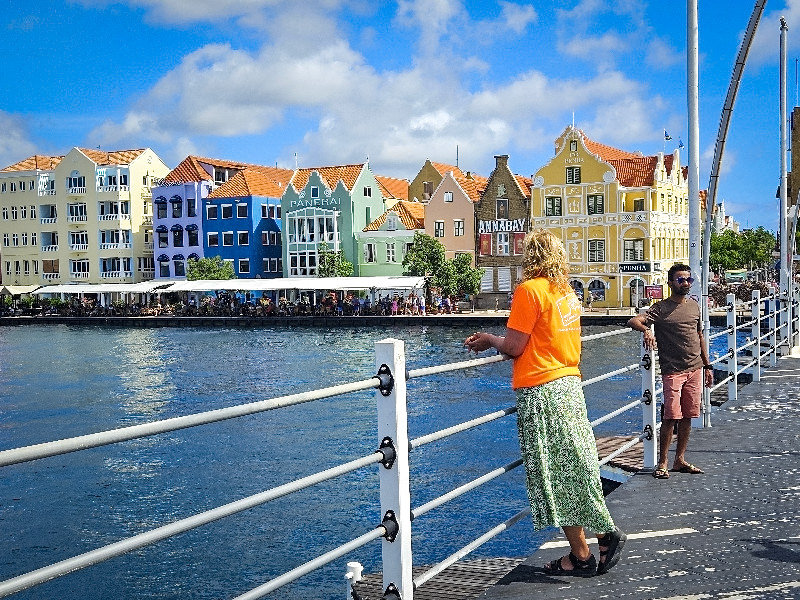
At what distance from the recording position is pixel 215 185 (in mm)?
81812

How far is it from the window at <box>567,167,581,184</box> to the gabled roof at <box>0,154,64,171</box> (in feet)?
166

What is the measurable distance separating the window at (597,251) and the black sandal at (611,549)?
58412 mm

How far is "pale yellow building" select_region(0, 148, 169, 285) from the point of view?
82562mm

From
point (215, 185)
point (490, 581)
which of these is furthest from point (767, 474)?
point (215, 185)

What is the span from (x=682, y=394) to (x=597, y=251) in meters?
55.9

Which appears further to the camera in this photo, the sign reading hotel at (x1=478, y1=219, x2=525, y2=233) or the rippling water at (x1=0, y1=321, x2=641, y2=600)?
the sign reading hotel at (x1=478, y1=219, x2=525, y2=233)

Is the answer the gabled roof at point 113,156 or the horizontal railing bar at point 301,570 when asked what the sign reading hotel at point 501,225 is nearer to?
the gabled roof at point 113,156

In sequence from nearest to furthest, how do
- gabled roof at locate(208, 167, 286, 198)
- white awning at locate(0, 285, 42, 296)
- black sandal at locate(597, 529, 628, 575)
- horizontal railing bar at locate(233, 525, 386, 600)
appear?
horizontal railing bar at locate(233, 525, 386, 600) < black sandal at locate(597, 529, 628, 575) < gabled roof at locate(208, 167, 286, 198) < white awning at locate(0, 285, 42, 296)

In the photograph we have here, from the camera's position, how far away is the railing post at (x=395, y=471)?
376 centimetres

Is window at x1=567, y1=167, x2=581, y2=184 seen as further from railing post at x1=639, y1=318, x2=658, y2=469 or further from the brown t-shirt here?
railing post at x1=639, y1=318, x2=658, y2=469

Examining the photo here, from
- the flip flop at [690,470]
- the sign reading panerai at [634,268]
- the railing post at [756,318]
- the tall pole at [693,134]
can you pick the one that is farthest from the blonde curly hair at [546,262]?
the sign reading panerai at [634,268]

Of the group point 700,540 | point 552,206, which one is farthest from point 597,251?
point 700,540

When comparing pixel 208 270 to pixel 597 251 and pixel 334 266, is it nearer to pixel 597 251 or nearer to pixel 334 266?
pixel 334 266

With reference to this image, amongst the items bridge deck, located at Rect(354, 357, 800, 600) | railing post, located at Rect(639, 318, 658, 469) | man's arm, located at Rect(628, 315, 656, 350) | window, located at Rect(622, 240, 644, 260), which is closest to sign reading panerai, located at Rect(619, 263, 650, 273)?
window, located at Rect(622, 240, 644, 260)
